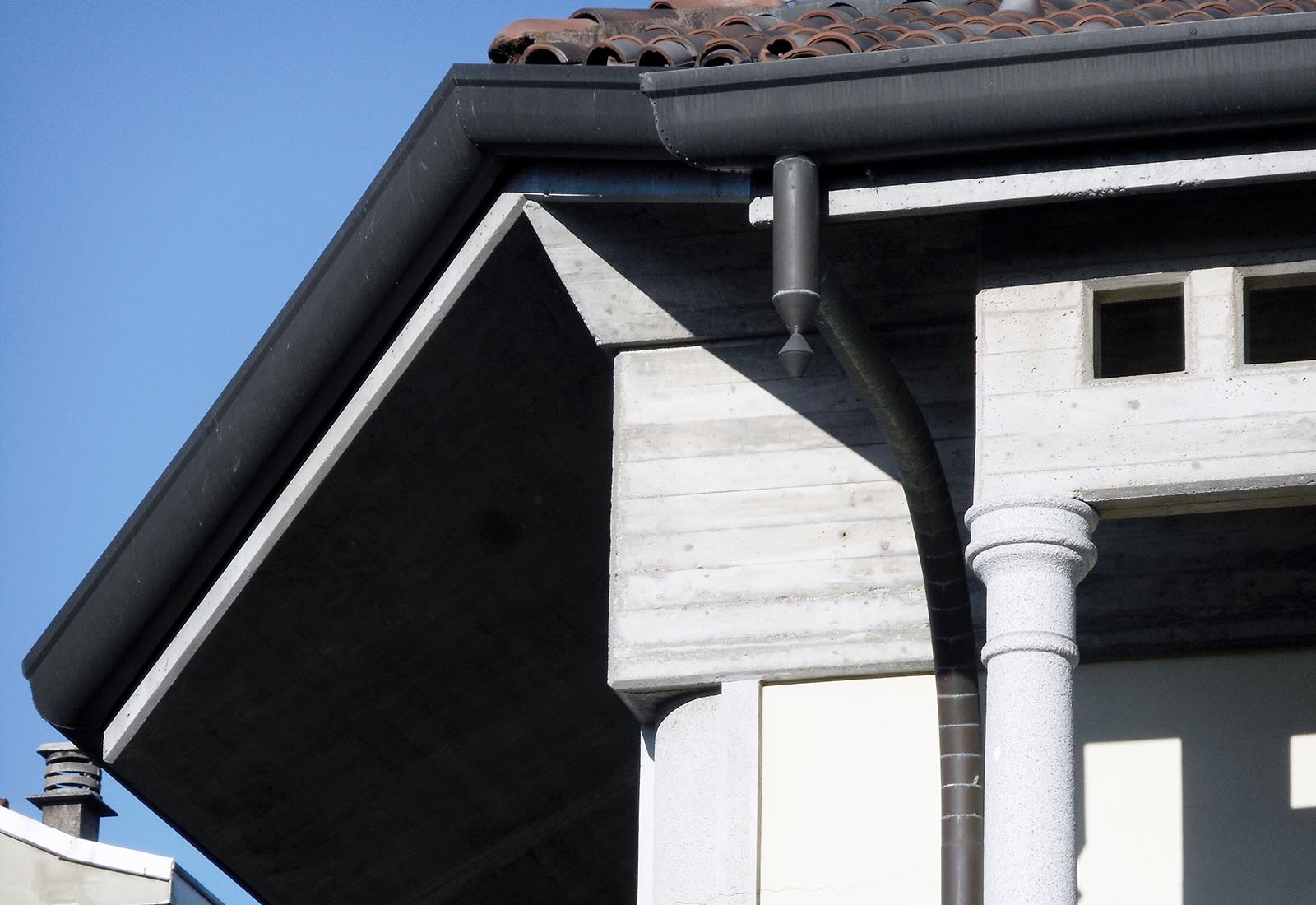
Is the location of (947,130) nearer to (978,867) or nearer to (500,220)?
(500,220)

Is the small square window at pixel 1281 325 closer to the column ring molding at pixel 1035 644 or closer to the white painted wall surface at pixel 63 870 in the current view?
the column ring molding at pixel 1035 644

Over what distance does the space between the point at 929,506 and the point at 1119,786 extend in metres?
1.39

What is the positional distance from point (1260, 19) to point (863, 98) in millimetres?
1365

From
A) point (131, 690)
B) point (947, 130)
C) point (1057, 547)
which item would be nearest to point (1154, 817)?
point (1057, 547)

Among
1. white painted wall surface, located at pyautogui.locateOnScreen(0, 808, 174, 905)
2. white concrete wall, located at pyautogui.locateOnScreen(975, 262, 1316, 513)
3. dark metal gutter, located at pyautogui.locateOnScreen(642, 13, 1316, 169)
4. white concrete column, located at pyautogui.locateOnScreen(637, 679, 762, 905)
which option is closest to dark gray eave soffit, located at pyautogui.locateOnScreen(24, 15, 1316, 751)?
dark metal gutter, located at pyautogui.locateOnScreen(642, 13, 1316, 169)

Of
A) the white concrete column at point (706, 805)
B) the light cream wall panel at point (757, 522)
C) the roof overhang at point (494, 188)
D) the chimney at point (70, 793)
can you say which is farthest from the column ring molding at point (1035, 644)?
the chimney at point (70, 793)

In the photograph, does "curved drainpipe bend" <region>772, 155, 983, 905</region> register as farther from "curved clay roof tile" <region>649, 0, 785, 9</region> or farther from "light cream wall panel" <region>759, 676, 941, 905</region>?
"curved clay roof tile" <region>649, 0, 785, 9</region>

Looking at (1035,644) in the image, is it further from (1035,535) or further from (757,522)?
(757,522)

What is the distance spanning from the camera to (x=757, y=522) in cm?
930

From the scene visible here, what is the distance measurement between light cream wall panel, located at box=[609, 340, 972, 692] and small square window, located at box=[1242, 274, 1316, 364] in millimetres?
1248

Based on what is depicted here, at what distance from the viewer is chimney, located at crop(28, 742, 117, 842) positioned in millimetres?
17062

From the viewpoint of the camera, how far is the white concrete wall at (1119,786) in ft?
28.7

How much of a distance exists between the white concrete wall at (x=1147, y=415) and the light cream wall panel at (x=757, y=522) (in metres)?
1.12

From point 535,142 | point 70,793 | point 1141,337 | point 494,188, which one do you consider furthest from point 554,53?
point 70,793
